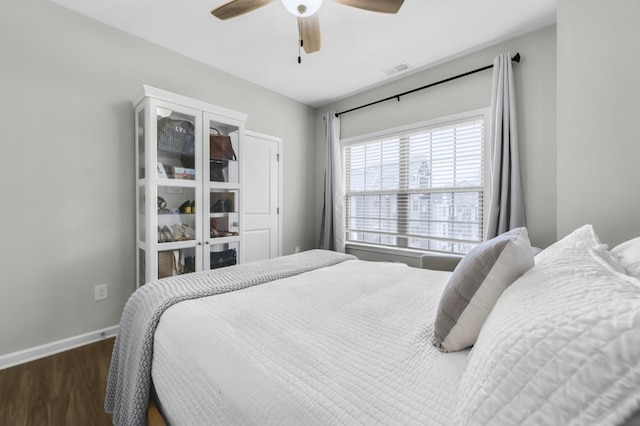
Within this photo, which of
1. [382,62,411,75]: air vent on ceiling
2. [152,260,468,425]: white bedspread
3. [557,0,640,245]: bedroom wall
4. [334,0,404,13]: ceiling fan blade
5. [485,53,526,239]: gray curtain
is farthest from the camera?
[382,62,411,75]: air vent on ceiling

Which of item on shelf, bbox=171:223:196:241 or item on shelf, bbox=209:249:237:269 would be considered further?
item on shelf, bbox=209:249:237:269

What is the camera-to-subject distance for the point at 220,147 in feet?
8.95

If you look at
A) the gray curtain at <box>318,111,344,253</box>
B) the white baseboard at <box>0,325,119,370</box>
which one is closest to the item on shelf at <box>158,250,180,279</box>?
the white baseboard at <box>0,325,119,370</box>

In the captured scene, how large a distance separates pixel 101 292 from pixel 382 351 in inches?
101

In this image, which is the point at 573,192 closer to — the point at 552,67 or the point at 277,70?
the point at 552,67

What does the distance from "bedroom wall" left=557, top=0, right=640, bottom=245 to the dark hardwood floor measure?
2.83 metres

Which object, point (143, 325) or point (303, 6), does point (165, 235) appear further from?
point (303, 6)

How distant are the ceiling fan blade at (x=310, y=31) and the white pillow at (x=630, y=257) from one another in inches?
79.7

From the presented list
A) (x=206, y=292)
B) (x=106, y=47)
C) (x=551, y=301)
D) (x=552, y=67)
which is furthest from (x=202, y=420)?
(x=552, y=67)

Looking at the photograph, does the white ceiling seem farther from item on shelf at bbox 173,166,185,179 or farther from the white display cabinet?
item on shelf at bbox 173,166,185,179

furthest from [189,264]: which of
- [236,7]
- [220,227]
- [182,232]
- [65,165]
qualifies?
[236,7]

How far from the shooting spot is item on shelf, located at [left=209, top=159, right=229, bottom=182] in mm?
2676

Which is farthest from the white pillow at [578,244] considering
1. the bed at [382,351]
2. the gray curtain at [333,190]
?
the gray curtain at [333,190]

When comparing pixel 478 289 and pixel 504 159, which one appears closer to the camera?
pixel 478 289
